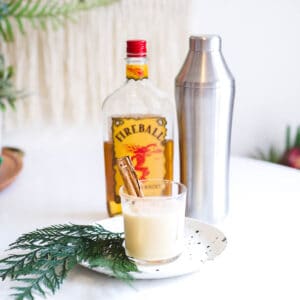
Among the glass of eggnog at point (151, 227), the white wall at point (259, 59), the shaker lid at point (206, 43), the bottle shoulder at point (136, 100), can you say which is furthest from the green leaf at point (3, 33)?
the glass of eggnog at point (151, 227)

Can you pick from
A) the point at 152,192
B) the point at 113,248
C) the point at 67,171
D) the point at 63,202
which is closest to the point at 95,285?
the point at 113,248

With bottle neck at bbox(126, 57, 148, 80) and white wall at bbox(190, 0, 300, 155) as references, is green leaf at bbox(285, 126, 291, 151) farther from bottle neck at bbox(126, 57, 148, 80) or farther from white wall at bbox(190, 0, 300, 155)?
bottle neck at bbox(126, 57, 148, 80)

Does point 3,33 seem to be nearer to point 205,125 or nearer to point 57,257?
point 205,125

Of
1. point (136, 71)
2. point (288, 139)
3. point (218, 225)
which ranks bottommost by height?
point (288, 139)

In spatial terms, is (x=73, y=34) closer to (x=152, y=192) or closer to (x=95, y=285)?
(x=152, y=192)

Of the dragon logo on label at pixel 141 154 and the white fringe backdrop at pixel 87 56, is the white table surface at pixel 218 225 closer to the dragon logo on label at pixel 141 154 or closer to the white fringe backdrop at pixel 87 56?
the dragon logo on label at pixel 141 154

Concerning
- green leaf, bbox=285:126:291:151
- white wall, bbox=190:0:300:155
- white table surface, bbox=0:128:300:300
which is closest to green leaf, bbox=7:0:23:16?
white table surface, bbox=0:128:300:300

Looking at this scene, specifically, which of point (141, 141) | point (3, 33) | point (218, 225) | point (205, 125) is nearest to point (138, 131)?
point (141, 141)
